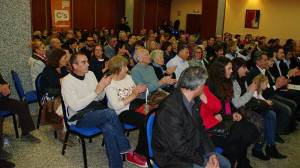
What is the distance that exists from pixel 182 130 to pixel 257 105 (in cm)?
211

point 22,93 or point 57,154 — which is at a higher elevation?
point 22,93

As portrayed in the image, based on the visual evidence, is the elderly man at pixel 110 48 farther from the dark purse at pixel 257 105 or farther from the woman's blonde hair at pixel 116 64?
the dark purse at pixel 257 105

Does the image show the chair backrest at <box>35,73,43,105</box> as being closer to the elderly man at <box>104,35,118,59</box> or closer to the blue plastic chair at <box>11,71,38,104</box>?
the blue plastic chair at <box>11,71,38,104</box>

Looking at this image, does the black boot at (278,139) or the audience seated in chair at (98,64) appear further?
the audience seated in chair at (98,64)

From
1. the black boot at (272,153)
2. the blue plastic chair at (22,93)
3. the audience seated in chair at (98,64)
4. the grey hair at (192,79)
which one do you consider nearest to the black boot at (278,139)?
the black boot at (272,153)

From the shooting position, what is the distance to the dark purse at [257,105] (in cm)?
427

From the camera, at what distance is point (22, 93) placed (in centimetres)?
450

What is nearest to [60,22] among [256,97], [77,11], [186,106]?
[77,11]

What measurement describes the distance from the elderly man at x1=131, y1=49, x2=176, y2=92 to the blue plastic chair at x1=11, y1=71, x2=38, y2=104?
5.11ft

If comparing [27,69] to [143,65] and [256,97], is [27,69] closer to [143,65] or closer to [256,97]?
[143,65]

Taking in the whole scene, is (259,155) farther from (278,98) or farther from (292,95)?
(292,95)

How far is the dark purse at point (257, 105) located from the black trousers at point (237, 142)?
30.7 inches

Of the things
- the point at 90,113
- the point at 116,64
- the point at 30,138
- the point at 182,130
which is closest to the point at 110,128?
the point at 90,113

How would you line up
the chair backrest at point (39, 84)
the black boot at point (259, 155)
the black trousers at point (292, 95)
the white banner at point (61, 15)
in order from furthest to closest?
the white banner at point (61, 15), the black trousers at point (292, 95), the chair backrest at point (39, 84), the black boot at point (259, 155)
